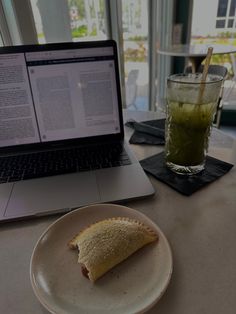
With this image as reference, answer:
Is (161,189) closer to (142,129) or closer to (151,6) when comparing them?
(142,129)

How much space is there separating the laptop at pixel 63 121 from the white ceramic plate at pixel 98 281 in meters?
0.17

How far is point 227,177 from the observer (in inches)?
22.3

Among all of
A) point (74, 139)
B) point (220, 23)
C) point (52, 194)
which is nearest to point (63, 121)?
point (74, 139)

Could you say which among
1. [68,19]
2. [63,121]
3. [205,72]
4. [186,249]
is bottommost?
[186,249]

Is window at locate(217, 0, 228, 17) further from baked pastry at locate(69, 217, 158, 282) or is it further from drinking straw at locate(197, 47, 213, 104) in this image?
baked pastry at locate(69, 217, 158, 282)

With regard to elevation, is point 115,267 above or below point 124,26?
below

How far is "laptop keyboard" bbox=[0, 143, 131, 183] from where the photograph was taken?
0.59 meters

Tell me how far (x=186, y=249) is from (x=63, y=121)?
0.47m

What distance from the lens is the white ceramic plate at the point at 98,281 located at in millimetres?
302

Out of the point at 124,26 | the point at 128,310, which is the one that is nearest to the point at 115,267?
the point at 128,310

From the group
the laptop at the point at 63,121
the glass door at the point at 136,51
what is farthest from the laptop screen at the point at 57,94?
the glass door at the point at 136,51

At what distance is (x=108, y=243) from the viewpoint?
0.36 metres

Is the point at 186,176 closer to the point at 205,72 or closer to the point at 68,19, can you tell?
the point at 205,72

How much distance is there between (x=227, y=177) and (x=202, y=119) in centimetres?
16
